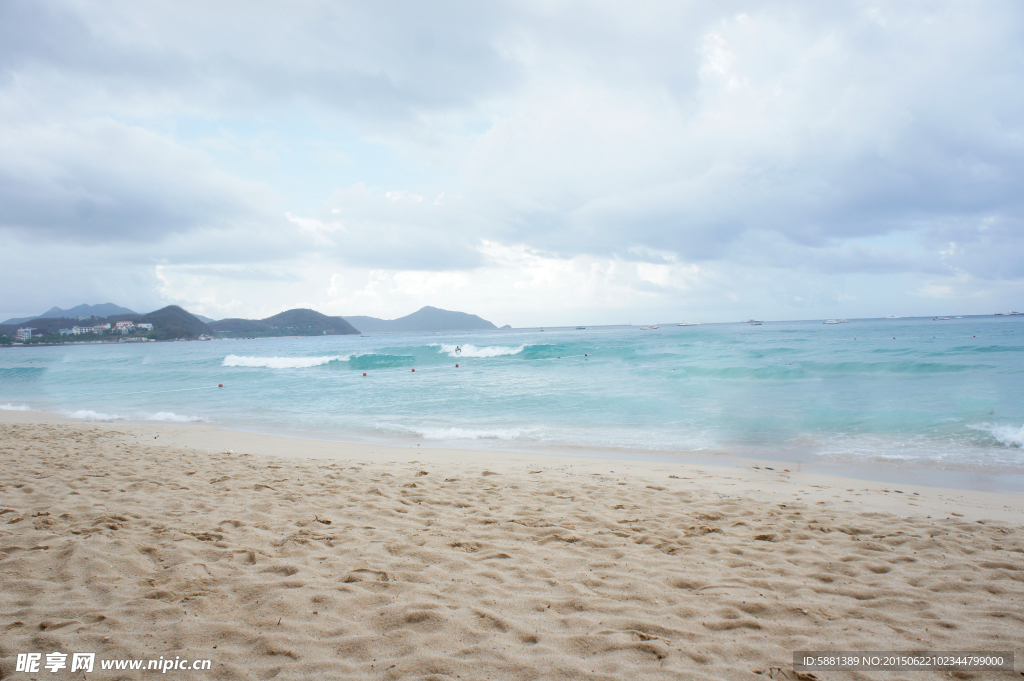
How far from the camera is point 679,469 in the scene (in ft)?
26.3

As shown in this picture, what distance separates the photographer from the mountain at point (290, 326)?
145 meters

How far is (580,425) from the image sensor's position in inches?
491

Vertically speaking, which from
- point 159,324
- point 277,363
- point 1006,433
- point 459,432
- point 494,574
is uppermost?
point 159,324

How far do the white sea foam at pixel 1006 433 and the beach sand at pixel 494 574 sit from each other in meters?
4.74

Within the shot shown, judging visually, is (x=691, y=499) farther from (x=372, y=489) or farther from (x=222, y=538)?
(x=222, y=538)

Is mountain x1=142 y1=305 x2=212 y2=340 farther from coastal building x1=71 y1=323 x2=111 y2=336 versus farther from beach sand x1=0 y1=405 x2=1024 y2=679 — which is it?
beach sand x1=0 y1=405 x2=1024 y2=679

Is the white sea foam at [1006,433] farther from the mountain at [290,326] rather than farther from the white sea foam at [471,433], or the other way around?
the mountain at [290,326]

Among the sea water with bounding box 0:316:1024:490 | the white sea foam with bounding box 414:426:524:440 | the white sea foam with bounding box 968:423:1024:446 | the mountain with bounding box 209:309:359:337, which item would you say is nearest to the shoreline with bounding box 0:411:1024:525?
the sea water with bounding box 0:316:1024:490

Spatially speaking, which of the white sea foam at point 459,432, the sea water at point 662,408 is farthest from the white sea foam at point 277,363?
the white sea foam at point 459,432

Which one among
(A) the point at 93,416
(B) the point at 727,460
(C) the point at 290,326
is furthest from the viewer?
(C) the point at 290,326

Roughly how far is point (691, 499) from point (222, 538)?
5.51 meters

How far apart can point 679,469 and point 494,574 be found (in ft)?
17.3

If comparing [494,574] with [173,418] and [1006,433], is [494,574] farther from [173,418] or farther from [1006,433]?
[173,418]

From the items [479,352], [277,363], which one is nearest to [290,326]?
[277,363]
